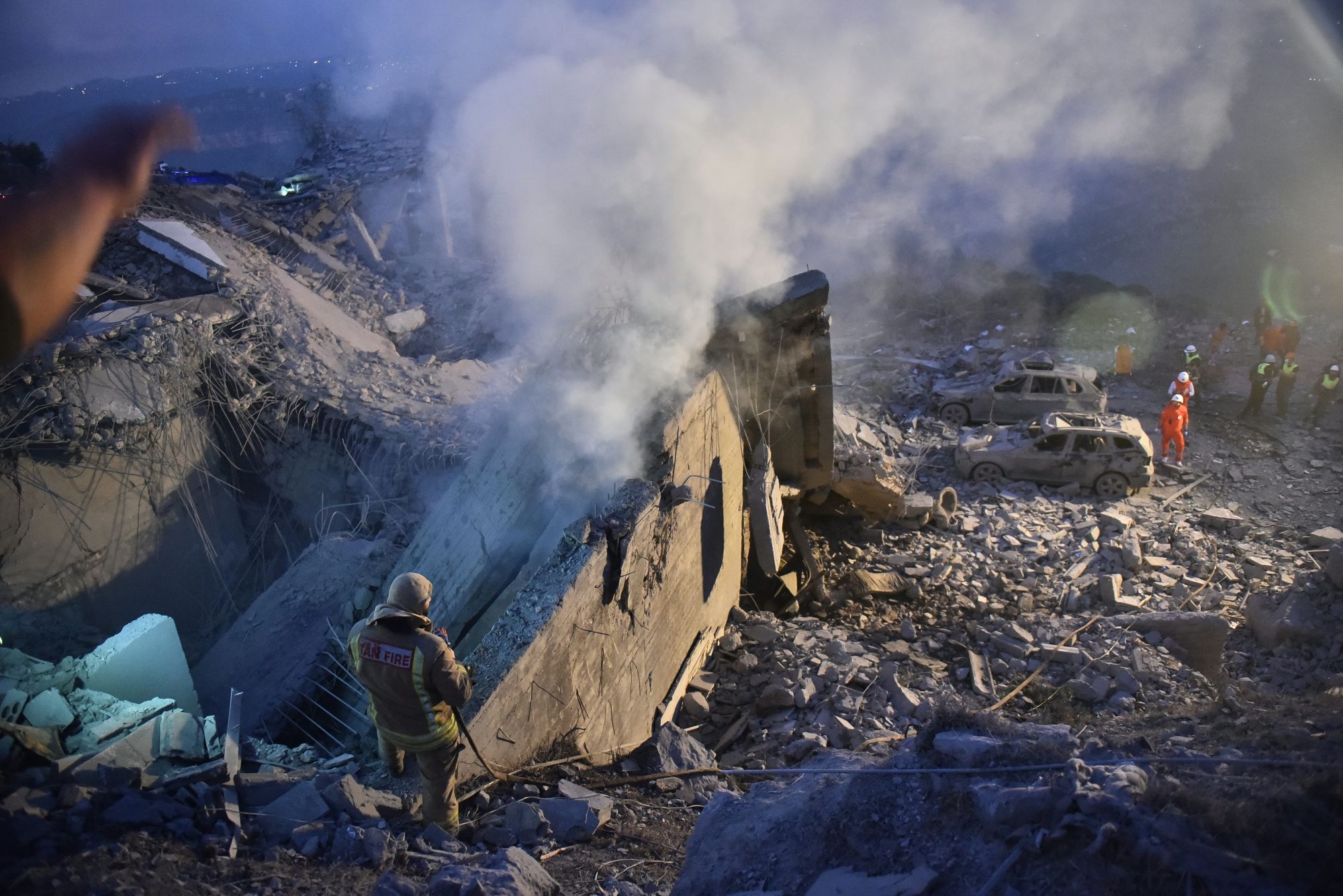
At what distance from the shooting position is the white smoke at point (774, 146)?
8.47 metres

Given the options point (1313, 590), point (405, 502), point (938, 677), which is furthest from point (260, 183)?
point (1313, 590)

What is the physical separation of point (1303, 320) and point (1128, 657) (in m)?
13.8

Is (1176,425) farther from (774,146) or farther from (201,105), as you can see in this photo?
(201,105)

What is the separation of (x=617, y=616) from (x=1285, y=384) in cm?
1202

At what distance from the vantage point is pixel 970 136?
894 inches

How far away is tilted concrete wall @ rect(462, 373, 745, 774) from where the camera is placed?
4242 mm

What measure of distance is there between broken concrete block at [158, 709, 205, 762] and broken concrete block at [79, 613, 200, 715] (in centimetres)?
62

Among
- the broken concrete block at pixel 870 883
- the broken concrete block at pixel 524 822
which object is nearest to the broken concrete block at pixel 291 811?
the broken concrete block at pixel 524 822

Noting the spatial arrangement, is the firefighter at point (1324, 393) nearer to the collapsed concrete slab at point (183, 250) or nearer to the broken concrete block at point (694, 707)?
the broken concrete block at point (694, 707)

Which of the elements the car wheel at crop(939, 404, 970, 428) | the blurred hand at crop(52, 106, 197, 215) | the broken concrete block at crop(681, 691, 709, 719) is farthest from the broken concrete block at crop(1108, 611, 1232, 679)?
the blurred hand at crop(52, 106, 197, 215)

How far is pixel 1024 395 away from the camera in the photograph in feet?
38.7

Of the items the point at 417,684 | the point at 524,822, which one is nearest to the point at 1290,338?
the point at 524,822

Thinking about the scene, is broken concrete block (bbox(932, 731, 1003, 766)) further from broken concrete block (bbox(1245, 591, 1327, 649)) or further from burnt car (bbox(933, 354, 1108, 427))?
burnt car (bbox(933, 354, 1108, 427))

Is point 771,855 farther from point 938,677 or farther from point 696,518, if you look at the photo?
point 938,677
